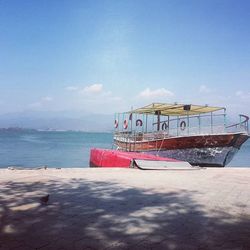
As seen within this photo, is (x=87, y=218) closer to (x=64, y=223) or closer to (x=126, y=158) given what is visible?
(x=64, y=223)

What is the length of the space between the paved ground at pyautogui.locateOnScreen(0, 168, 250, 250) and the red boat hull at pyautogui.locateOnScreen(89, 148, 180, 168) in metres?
6.15

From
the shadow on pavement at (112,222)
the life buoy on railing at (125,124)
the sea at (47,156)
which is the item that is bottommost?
the sea at (47,156)

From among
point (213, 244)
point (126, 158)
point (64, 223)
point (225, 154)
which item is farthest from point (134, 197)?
point (225, 154)

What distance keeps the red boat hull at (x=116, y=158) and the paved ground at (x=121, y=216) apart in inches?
242

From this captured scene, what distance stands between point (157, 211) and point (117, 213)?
683 millimetres

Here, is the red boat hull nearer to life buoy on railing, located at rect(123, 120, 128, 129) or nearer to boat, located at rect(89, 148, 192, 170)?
boat, located at rect(89, 148, 192, 170)

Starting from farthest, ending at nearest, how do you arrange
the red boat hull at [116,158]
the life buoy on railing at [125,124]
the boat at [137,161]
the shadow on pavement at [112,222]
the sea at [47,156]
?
the sea at [47,156]
the life buoy on railing at [125,124]
the red boat hull at [116,158]
the boat at [137,161]
the shadow on pavement at [112,222]

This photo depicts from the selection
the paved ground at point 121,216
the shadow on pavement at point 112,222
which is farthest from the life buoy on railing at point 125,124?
the shadow on pavement at point 112,222

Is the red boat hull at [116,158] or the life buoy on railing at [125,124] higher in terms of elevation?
the life buoy on railing at [125,124]

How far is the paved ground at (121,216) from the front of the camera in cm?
355

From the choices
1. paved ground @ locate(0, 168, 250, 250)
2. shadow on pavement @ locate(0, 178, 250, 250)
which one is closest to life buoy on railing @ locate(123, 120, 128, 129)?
paved ground @ locate(0, 168, 250, 250)

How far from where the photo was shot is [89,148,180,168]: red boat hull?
14.1 m

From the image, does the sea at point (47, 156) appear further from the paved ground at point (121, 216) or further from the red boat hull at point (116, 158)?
the paved ground at point (121, 216)

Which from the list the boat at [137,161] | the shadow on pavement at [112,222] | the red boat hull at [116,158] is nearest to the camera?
the shadow on pavement at [112,222]
